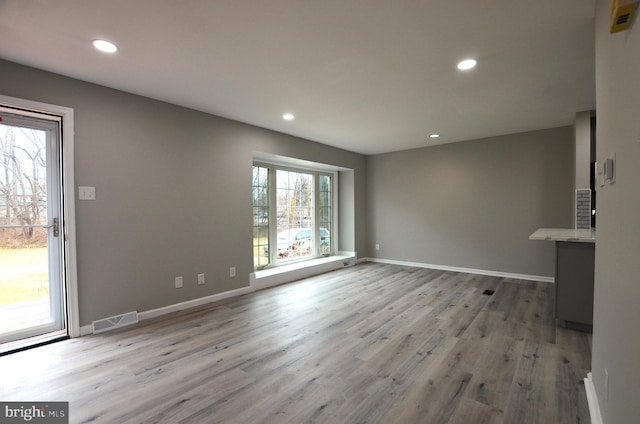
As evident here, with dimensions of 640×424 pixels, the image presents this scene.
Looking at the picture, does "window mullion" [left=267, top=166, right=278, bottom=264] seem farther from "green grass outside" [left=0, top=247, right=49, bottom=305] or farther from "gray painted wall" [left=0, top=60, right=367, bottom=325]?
"green grass outside" [left=0, top=247, right=49, bottom=305]

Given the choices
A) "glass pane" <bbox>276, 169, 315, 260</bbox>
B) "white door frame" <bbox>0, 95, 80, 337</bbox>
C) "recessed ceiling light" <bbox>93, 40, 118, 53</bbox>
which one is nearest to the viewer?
"recessed ceiling light" <bbox>93, 40, 118, 53</bbox>

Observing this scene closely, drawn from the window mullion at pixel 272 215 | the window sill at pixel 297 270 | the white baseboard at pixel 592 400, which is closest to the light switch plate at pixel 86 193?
the window sill at pixel 297 270

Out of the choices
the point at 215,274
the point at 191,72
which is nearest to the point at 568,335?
the point at 215,274

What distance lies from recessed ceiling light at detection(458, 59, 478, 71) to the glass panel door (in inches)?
147

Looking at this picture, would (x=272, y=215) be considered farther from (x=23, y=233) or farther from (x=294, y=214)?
(x=23, y=233)

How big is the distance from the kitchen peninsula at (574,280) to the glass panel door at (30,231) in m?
4.56

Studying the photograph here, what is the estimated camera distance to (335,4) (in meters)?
1.81

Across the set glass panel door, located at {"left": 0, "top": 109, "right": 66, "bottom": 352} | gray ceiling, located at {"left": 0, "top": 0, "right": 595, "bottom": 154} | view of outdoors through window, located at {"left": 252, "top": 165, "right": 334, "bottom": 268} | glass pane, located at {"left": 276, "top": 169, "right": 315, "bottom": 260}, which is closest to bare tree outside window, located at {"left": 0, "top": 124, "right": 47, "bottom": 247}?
glass panel door, located at {"left": 0, "top": 109, "right": 66, "bottom": 352}

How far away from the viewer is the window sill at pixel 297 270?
4523mm

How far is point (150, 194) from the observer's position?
331cm

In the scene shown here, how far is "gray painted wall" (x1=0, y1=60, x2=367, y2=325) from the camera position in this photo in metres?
2.85

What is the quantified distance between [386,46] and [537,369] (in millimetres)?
2683

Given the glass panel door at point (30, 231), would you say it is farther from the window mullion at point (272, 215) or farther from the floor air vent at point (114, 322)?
the window mullion at point (272, 215)

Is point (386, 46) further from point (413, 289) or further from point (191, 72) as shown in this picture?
point (413, 289)
